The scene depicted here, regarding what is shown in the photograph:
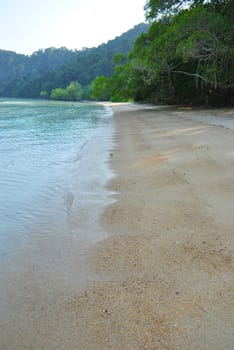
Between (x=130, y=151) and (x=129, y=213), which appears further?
(x=130, y=151)

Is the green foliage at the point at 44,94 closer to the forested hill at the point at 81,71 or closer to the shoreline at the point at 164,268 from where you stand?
the forested hill at the point at 81,71

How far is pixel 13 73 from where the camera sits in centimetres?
16900

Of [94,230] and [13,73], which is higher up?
[13,73]

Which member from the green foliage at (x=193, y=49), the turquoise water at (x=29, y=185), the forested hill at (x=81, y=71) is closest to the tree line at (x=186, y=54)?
the green foliage at (x=193, y=49)

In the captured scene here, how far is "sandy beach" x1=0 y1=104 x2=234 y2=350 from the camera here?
1.71 m

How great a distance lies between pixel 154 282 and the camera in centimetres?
223

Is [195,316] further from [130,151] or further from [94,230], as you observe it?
[130,151]

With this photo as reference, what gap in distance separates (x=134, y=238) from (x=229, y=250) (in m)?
0.92

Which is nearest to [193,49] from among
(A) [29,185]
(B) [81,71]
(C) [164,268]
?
(A) [29,185]

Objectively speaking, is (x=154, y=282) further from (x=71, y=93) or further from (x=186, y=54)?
(x=71, y=93)

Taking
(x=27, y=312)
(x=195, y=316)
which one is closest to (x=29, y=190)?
(x=27, y=312)

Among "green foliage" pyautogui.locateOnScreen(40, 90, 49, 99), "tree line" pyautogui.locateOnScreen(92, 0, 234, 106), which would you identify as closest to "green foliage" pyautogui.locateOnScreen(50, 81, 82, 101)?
"green foliage" pyautogui.locateOnScreen(40, 90, 49, 99)

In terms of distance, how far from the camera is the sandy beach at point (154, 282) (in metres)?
1.71

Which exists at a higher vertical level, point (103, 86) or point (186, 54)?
point (186, 54)
